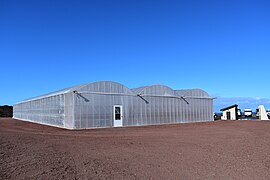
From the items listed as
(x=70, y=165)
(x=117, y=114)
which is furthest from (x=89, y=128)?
(x=70, y=165)

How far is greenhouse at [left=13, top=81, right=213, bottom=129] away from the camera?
2069 centimetres

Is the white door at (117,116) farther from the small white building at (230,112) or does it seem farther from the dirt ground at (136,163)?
the small white building at (230,112)

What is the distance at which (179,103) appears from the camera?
28.3 metres

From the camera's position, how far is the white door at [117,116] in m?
22.5

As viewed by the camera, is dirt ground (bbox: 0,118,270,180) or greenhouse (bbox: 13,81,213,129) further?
greenhouse (bbox: 13,81,213,129)

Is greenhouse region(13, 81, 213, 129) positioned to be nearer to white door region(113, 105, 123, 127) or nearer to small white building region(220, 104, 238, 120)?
white door region(113, 105, 123, 127)

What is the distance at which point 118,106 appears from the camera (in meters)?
22.9

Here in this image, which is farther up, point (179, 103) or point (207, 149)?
point (179, 103)

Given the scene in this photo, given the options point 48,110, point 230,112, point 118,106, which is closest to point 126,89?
point 118,106

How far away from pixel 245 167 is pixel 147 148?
384 centimetres

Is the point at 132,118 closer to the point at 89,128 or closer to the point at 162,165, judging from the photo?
the point at 89,128

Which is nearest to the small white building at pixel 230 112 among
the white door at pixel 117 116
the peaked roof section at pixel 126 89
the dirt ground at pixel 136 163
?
the peaked roof section at pixel 126 89

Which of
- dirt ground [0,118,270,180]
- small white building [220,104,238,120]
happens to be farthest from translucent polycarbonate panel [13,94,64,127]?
small white building [220,104,238,120]

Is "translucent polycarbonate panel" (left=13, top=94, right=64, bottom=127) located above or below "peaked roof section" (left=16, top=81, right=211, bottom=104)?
below
